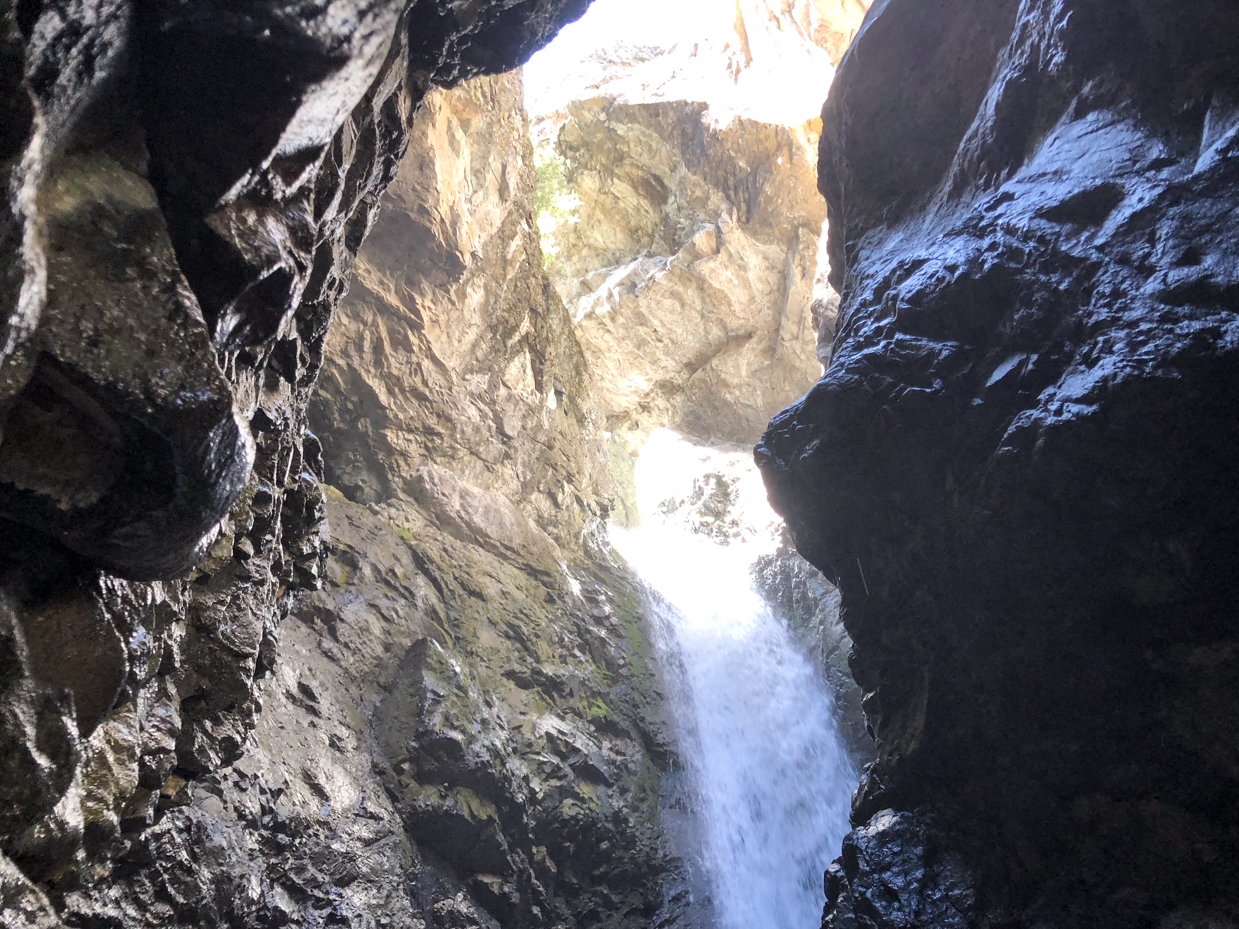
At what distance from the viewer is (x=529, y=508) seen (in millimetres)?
14562

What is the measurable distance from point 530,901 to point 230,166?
8.79 m

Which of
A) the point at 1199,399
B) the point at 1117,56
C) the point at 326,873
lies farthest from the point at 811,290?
the point at 326,873

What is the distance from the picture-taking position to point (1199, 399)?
523 cm

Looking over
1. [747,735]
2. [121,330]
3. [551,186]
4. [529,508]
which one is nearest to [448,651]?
[529,508]

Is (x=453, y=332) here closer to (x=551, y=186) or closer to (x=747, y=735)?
(x=747, y=735)

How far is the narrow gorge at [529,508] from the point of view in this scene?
273 centimetres

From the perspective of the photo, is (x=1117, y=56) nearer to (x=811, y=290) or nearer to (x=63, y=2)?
(x=63, y=2)

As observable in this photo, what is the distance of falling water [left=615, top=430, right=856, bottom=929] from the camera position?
36.2 feet

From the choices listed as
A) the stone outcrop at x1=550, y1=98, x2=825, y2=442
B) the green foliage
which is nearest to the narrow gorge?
the green foliage

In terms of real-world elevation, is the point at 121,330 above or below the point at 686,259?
below

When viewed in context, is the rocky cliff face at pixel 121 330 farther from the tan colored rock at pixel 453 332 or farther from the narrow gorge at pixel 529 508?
the tan colored rock at pixel 453 332

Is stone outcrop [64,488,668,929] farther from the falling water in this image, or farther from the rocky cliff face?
the rocky cliff face

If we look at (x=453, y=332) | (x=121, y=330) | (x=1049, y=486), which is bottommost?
(x=121, y=330)

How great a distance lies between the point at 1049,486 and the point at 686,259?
57.3ft
